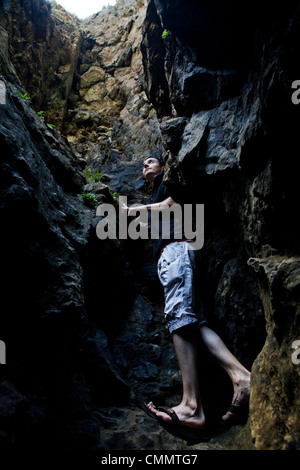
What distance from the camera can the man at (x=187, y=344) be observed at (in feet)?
8.27

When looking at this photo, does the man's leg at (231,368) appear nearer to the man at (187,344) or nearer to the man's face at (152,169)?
the man at (187,344)

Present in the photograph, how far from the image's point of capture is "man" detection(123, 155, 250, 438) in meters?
2.52

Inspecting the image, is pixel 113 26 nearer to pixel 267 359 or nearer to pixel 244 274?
pixel 244 274

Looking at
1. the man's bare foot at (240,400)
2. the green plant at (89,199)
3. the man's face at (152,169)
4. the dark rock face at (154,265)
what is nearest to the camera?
the dark rock face at (154,265)

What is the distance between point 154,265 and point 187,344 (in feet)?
7.93

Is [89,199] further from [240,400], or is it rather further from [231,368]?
[240,400]

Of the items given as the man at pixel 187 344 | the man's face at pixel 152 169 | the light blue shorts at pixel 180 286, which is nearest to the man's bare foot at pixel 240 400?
the man at pixel 187 344

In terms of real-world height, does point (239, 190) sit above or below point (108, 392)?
above

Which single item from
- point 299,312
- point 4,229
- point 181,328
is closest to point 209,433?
point 181,328

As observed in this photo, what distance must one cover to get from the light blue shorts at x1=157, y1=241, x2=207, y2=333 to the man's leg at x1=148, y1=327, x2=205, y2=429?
14 centimetres

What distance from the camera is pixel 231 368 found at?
2.66 metres

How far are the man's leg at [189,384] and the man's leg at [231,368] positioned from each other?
16cm
